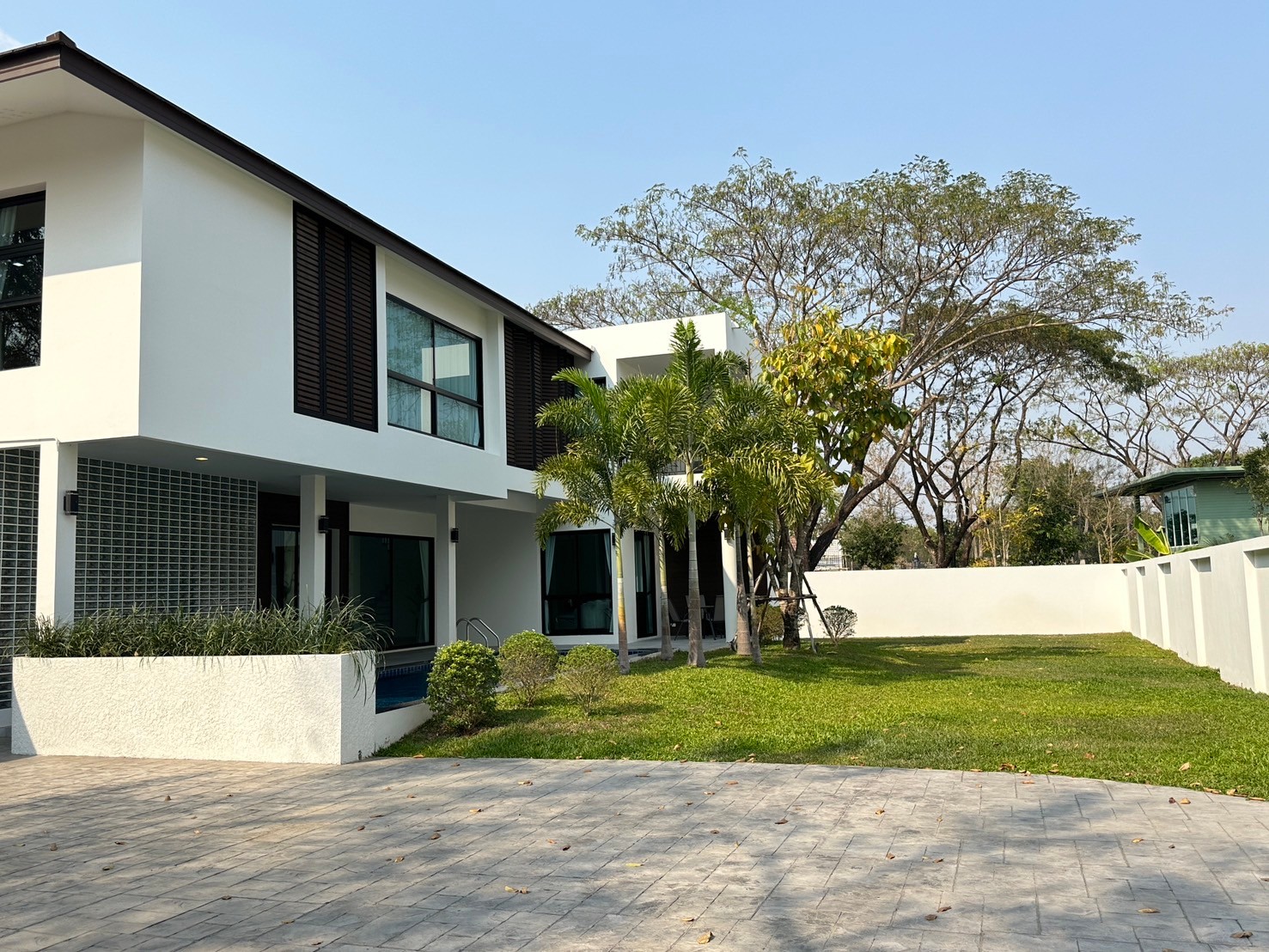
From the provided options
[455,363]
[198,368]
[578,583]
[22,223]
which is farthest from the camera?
[578,583]

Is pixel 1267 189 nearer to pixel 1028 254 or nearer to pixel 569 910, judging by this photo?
pixel 1028 254

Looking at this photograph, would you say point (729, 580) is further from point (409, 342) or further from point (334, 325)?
point (334, 325)

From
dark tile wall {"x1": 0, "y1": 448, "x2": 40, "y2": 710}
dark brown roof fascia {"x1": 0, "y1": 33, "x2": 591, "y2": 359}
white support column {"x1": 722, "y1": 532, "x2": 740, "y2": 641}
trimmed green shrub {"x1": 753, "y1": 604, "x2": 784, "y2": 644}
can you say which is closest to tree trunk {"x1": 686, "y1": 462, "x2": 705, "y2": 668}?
dark brown roof fascia {"x1": 0, "y1": 33, "x2": 591, "y2": 359}

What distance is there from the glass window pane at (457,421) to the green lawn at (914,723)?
14.5ft

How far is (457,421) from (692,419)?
3948 mm

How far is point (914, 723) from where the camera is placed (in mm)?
9820

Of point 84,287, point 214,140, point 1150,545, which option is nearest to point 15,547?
point 84,287

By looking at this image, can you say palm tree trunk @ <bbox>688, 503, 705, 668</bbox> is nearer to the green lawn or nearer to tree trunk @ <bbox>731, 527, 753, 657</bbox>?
the green lawn

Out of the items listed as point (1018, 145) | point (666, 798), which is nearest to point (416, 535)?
point (666, 798)

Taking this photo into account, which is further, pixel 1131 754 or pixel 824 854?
pixel 1131 754

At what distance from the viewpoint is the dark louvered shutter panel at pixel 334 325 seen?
37.6ft

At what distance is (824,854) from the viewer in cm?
532

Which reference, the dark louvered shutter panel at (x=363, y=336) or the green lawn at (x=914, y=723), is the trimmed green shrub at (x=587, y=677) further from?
the dark louvered shutter panel at (x=363, y=336)

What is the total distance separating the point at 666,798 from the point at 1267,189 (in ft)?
75.3
